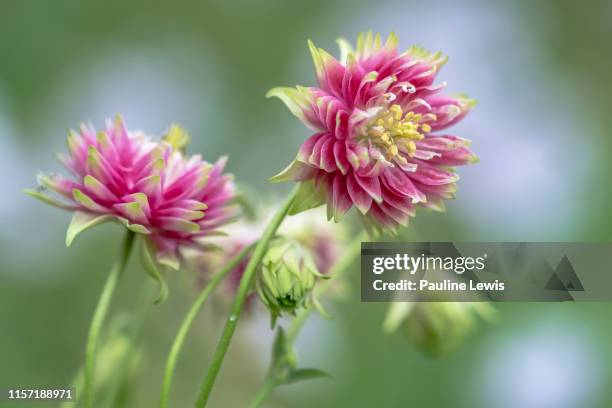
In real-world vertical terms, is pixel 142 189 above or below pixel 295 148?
below

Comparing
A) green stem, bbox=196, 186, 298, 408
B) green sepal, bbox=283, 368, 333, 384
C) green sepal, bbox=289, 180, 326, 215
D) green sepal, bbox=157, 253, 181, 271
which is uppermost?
green sepal, bbox=289, 180, 326, 215

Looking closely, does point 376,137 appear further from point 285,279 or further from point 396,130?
point 285,279

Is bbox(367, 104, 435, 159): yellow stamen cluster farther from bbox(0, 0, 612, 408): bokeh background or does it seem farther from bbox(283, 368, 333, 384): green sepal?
bbox(0, 0, 612, 408): bokeh background

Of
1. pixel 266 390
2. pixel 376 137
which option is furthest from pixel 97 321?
pixel 376 137

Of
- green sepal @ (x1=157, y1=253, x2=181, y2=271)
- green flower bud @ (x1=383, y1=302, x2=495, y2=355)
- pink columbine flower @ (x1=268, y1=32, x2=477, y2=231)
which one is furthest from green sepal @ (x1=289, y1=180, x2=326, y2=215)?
green flower bud @ (x1=383, y1=302, x2=495, y2=355)

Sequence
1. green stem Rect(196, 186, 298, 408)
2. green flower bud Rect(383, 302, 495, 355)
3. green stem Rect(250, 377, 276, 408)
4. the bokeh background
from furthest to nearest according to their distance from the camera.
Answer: the bokeh background < green flower bud Rect(383, 302, 495, 355) < green stem Rect(250, 377, 276, 408) < green stem Rect(196, 186, 298, 408)

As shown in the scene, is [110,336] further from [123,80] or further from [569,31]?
[569,31]
